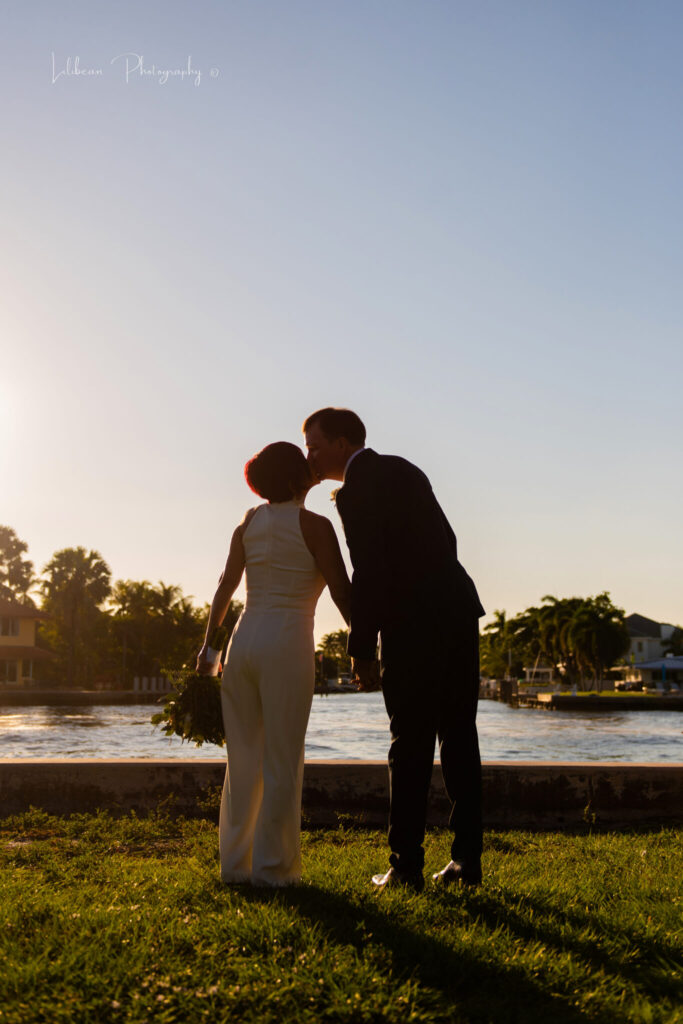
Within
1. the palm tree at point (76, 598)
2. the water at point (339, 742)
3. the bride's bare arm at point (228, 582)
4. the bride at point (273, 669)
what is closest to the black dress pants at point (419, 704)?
the bride at point (273, 669)

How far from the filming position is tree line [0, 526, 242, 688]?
75688 mm

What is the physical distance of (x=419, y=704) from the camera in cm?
380

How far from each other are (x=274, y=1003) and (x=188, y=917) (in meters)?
0.82

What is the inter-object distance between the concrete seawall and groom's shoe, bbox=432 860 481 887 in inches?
90.3

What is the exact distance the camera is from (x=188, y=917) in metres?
3.13

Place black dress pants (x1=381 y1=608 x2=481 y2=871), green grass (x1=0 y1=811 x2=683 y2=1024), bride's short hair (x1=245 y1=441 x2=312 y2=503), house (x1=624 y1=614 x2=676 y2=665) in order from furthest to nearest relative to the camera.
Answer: house (x1=624 y1=614 x2=676 y2=665) → bride's short hair (x1=245 y1=441 x2=312 y2=503) → black dress pants (x1=381 y1=608 x2=481 y2=871) → green grass (x1=0 y1=811 x2=683 y2=1024)

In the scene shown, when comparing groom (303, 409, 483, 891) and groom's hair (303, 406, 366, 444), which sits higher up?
groom's hair (303, 406, 366, 444)

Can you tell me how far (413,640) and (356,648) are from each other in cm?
25

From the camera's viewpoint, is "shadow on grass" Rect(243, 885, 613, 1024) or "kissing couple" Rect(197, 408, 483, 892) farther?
"kissing couple" Rect(197, 408, 483, 892)

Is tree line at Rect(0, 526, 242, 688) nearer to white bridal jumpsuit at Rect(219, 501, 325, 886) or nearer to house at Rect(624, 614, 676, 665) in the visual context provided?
white bridal jumpsuit at Rect(219, 501, 325, 886)

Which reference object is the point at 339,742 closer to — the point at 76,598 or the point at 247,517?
the point at 247,517

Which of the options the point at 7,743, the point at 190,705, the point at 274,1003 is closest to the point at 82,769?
the point at 190,705

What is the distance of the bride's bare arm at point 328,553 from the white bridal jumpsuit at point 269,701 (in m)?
0.04

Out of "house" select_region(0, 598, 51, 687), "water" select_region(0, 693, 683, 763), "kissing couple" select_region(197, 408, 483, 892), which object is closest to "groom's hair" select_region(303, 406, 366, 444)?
"kissing couple" select_region(197, 408, 483, 892)
